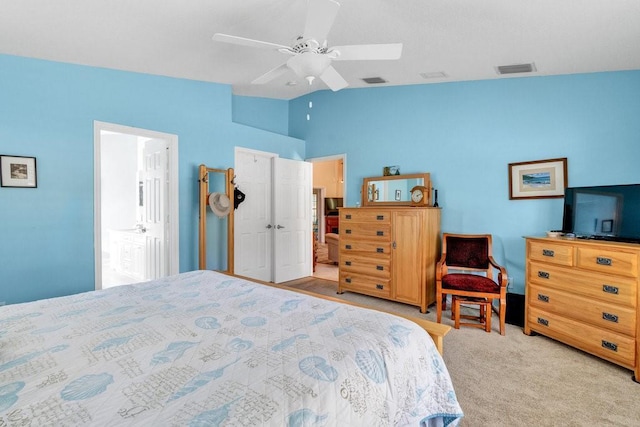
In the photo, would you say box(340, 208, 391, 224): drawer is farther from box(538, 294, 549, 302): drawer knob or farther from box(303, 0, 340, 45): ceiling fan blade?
box(303, 0, 340, 45): ceiling fan blade

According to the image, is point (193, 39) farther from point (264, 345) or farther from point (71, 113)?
point (264, 345)

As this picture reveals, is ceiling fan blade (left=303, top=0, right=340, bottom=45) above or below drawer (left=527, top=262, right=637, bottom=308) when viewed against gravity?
above

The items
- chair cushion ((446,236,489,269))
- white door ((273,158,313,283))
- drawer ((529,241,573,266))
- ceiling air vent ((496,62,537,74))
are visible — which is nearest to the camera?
drawer ((529,241,573,266))

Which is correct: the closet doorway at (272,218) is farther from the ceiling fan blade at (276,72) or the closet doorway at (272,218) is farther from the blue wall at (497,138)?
the ceiling fan blade at (276,72)

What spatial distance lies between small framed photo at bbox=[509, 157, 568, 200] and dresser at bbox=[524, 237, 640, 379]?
78 cm

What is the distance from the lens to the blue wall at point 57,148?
2.73 meters

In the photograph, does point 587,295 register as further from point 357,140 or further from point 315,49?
point 357,140

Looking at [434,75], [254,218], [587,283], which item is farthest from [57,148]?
[587,283]

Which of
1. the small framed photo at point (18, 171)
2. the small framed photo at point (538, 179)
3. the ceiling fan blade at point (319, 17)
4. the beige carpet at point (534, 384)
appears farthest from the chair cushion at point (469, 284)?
the small framed photo at point (18, 171)

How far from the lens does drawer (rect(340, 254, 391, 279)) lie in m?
3.99

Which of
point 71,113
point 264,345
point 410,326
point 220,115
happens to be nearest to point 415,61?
point 220,115

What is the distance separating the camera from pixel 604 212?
8.73ft

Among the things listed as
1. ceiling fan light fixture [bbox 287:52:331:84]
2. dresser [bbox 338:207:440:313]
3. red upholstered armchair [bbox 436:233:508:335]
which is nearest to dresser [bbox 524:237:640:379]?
red upholstered armchair [bbox 436:233:508:335]

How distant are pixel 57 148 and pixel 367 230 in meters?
3.48
